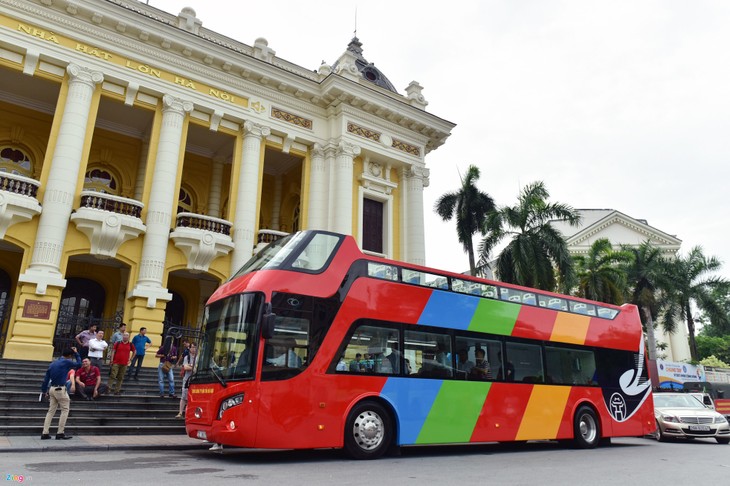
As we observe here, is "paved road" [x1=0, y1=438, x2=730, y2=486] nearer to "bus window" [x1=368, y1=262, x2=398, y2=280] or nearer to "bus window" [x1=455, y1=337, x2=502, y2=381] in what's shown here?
"bus window" [x1=455, y1=337, x2=502, y2=381]

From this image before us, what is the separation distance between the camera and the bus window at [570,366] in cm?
1079

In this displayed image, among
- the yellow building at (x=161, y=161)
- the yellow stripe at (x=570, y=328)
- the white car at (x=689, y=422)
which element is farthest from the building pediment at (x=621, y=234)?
the yellow stripe at (x=570, y=328)

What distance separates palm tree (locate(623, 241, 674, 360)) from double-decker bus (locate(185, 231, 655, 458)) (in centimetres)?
2183

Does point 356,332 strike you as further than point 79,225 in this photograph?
No

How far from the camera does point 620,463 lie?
8.63m

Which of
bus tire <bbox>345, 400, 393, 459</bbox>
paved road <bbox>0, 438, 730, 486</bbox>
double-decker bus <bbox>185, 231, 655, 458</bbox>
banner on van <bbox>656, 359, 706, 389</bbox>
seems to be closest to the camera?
paved road <bbox>0, 438, 730, 486</bbox>

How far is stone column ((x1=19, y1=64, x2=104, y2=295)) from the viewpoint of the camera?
48.9ft

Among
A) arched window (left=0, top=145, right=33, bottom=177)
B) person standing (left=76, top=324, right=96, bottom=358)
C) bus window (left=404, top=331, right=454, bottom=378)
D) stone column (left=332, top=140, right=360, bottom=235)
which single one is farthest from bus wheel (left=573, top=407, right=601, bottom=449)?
arched window (left=0, top=145, right=33, bottom=177)

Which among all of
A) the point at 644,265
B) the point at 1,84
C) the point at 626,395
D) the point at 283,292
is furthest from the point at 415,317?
the point at 644,265

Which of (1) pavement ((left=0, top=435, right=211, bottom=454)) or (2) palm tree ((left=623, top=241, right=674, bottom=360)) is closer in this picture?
(1) pavement ((left=0, top=435, right=211, bottom=454))

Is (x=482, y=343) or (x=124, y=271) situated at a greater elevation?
(x=124, y=271)

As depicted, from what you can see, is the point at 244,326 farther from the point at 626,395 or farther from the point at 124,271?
the point at 124,271

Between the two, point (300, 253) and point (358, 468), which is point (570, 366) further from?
point (300, 253)

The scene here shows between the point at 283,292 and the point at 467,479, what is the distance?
367cm
